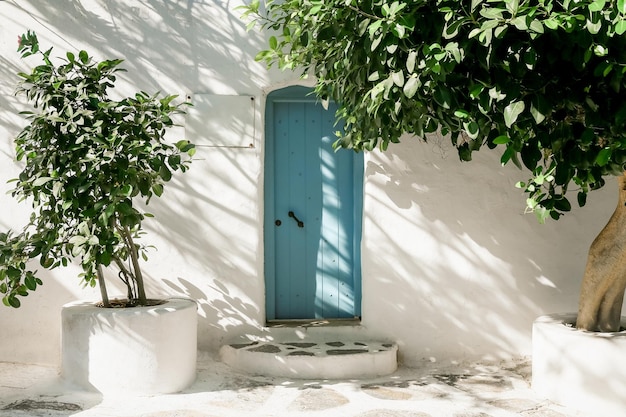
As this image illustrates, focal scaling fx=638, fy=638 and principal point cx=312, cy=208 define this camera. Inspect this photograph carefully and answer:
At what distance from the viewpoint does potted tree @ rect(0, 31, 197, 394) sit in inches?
158

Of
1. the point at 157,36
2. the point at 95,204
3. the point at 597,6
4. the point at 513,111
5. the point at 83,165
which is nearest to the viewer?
the point at 597,6

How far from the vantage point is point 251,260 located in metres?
5.27

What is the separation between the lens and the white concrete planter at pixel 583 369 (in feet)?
13.1

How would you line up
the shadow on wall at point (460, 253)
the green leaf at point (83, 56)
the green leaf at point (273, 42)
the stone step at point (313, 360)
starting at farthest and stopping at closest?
1. the shadow on wall at point (460, 253)
2. the stone step at point (313, 360)
3. the green leaf at point (273, 42)
4. the green leaf at point (83, 56)

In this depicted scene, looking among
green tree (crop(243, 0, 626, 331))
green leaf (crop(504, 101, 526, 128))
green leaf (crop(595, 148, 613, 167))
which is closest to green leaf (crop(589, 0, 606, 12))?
green tree (crop(243, 0, 626, 331))

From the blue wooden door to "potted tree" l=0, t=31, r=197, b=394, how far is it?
134 centimetres

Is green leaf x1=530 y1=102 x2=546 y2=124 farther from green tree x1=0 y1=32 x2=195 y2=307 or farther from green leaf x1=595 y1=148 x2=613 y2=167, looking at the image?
green tree x1=0 y1=32 x2=195 y2=307

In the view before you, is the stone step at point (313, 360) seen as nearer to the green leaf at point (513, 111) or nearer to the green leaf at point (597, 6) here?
the green leaf at point (513, 111)

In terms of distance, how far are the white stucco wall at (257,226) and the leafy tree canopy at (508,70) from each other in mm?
1801

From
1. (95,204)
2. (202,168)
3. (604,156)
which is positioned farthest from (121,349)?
(604,156)

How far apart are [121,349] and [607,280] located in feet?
10.7

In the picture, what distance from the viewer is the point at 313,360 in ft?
15.7

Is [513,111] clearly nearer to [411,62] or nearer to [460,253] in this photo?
[411,62]

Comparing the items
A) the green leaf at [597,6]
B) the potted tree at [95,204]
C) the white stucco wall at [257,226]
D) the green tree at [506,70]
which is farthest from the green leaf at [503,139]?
the white stucco wall at [257,226]
